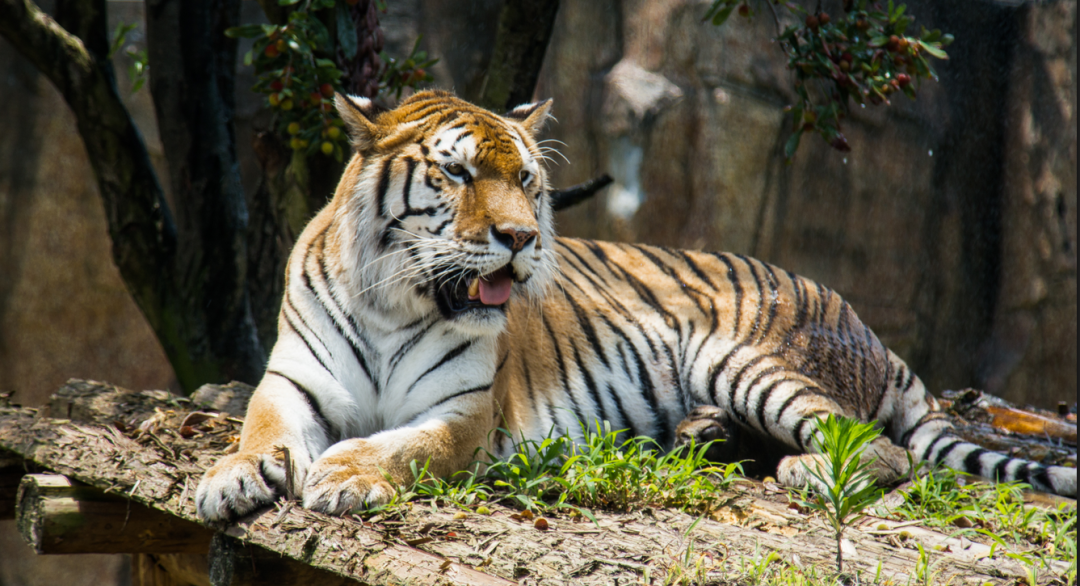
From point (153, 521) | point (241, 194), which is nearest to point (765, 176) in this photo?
point (241, 194)

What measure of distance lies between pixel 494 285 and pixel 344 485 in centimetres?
76

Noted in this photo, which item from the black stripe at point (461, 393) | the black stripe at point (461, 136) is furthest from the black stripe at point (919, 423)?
the black stripe at point (461, 136)

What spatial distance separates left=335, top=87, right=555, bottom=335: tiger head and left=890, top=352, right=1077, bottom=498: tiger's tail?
74.8 inches

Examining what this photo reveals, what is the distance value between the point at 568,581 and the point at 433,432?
0.80m

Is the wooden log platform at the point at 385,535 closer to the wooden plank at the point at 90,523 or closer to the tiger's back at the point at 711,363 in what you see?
the wooden plank at the point at 90,523

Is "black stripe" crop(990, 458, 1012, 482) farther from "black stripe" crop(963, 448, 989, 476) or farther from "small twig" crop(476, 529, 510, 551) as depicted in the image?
"small twig" crop(476, 529, 510, 551)

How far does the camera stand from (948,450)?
3473mm

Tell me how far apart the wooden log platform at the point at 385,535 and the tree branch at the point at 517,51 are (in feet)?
6.85

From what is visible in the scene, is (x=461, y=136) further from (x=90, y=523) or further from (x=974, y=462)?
(x=974, y=462)

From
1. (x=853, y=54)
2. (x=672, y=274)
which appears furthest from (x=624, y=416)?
(x=853, y=54)

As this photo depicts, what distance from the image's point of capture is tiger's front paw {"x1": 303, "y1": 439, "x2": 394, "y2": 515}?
2119mm

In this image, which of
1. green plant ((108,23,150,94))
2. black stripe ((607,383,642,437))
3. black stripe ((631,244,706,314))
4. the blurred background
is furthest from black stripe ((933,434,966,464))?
green plant ((108,23,150,94))

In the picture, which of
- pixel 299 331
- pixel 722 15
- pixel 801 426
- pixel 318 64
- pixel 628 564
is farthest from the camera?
pixel 722 15

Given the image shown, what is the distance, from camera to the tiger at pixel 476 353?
2.45m
